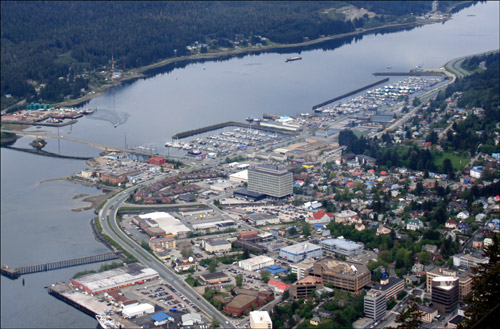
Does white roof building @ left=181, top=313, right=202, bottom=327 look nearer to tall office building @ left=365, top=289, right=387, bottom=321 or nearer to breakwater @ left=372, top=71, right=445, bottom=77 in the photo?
tall office building @ left=365, top=289, right=387, bottom=321

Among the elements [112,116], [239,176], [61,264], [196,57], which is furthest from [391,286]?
[196,57]

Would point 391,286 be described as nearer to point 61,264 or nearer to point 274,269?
point 274,269

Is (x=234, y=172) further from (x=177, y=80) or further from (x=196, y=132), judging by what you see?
(x=177, y=80)

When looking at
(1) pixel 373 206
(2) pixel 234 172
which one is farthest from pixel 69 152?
(1) pixel 373 206

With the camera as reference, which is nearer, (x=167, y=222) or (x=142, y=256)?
(x=142, y=256)

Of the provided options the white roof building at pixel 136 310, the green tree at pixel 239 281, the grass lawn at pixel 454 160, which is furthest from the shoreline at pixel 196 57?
the white roof building at pixel 136 310

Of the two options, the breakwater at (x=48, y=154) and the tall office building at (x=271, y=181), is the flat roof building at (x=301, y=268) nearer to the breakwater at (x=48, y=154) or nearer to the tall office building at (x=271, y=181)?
the tall office building at (x=271, y=181)

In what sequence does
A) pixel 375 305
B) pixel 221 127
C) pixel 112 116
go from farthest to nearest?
pixel 112 116, pixel 221 127, pixel 375 305
